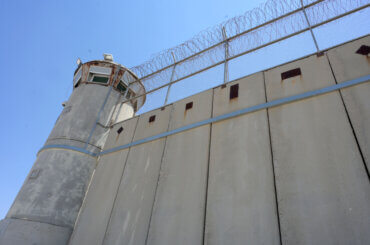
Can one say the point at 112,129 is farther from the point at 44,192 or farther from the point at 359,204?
the point at 359,204

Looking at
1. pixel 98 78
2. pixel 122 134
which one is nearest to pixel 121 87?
pixel 98 78

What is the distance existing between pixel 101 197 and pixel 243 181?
3716 millimetres

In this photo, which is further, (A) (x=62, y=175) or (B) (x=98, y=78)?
(B) (x=98, y=78)

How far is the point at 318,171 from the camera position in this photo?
3.29m

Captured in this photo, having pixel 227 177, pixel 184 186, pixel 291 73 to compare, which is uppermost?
Result: pixel 291 73

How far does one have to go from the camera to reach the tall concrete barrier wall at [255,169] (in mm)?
3082

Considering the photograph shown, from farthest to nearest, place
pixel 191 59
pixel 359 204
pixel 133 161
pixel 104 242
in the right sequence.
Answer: pixel 191 59, pixel 133 161, pixel 104 242, pixel 359 204

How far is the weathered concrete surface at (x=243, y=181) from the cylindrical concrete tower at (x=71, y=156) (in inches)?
167

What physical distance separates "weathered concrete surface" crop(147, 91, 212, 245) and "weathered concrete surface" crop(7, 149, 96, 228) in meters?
3.05

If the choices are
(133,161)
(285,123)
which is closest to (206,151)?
(285,123)

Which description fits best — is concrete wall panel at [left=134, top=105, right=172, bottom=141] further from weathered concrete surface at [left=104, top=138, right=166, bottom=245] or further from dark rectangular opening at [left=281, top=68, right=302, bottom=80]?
dark rectangular opening at [left=281, top=68, right=302, bottom=80]

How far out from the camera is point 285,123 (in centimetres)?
400

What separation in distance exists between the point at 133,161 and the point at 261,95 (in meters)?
3.41

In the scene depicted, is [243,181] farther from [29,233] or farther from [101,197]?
[29,233]
